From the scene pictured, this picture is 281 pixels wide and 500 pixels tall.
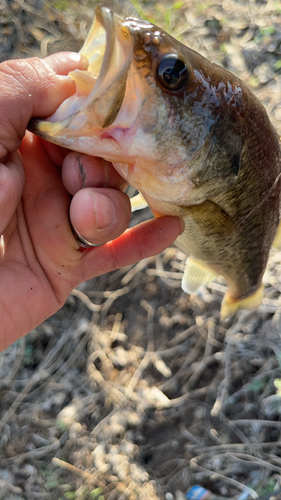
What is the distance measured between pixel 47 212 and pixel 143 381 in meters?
1.67

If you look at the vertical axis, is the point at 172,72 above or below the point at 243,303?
above

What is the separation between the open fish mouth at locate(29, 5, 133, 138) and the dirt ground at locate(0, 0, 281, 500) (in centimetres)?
194

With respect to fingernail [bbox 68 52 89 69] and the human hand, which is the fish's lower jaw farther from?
fingernail [bbox 68 52 89 69]

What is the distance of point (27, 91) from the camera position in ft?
3.20

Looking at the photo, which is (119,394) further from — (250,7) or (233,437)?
(250,7)

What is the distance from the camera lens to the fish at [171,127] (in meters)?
0.86

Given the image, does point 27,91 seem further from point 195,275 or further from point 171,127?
point 195,275

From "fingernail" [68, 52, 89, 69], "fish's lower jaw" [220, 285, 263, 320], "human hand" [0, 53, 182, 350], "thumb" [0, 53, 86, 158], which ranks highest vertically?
"fingernail" [68, 52, 89, 69]

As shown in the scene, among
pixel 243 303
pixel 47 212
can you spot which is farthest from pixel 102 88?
pixel 243 303

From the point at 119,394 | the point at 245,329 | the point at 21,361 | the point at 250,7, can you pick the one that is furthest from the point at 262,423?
the point at 250,7

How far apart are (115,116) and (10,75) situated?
0.35 m

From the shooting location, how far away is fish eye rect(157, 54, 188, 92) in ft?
2.98

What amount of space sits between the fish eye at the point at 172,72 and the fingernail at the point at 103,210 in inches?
13.7

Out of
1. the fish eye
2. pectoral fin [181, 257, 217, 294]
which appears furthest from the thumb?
pectoral fin [181, 257, 217, 294]
